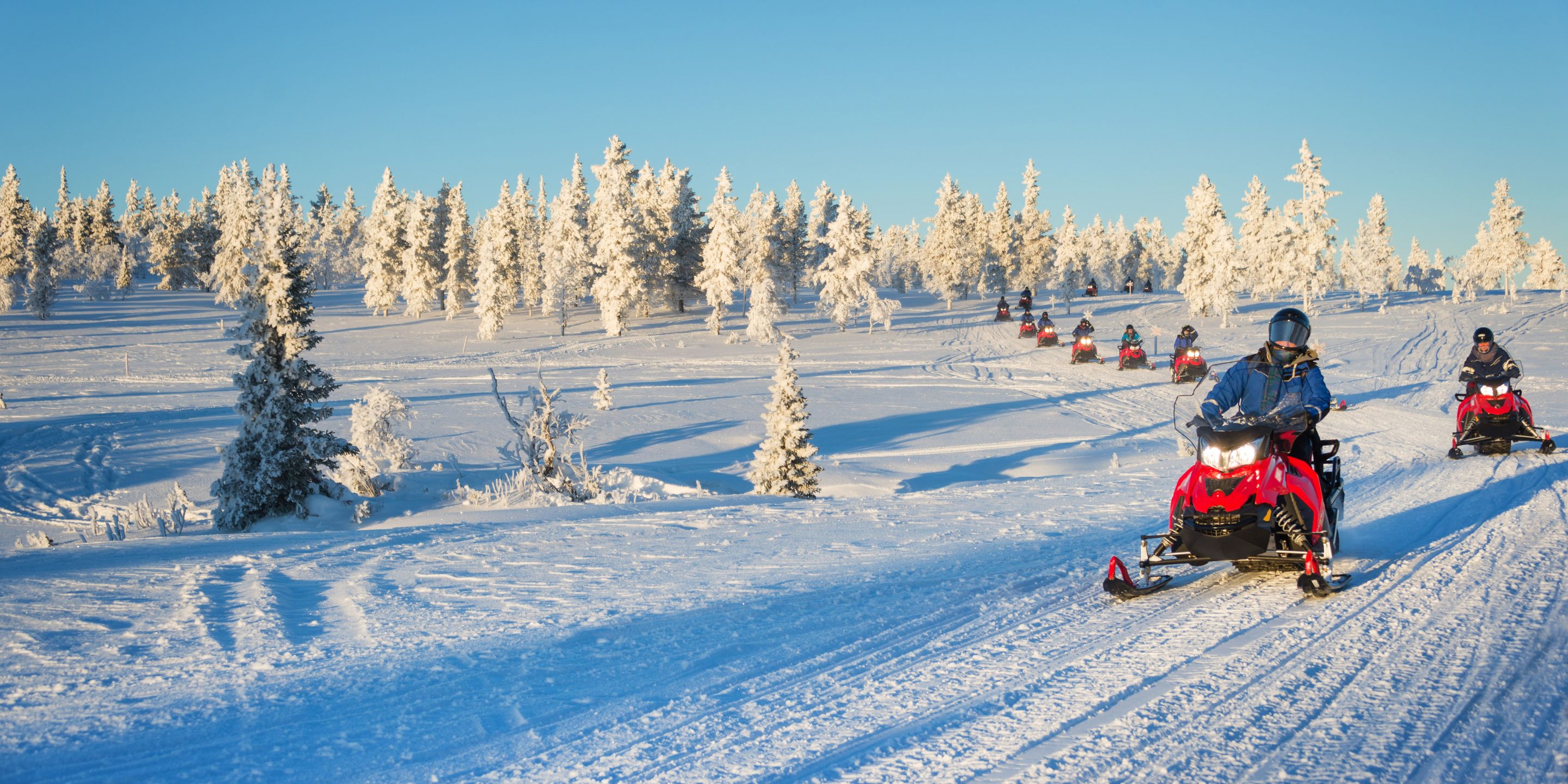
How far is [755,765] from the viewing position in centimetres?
352

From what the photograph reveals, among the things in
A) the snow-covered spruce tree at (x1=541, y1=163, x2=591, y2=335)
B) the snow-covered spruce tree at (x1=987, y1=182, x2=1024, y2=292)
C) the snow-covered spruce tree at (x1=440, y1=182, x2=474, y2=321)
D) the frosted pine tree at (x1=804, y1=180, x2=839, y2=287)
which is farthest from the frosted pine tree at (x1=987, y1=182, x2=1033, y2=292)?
the snow-covered spruce tree at (x1=440, y1=182, x2=474, y2=321)

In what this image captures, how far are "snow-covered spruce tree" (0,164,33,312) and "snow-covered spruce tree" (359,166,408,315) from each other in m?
22.7

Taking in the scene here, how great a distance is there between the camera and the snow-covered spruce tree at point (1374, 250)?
7119 cm

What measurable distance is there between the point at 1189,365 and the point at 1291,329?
23.6 metres

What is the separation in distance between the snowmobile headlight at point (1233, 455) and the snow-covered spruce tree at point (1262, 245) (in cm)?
5617

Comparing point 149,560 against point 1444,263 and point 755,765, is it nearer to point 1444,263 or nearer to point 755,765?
point 755,765

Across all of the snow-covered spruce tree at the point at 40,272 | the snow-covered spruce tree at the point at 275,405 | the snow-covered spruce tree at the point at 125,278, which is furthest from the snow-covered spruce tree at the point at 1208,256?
the snow-covered spruce tree at the point at 125,278

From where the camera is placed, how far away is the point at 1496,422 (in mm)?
12828

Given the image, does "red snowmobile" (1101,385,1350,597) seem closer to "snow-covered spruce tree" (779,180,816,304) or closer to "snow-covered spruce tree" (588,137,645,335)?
"snow-covered spruce tree" (588,137,645,335)

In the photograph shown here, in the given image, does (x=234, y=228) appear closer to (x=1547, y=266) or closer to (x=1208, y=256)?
(x=1208, y=256)

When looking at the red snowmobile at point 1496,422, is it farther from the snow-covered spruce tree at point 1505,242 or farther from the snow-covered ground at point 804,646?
the snow-covered spruce tree at point 1505,242

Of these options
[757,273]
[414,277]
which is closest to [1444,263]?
[757,273]

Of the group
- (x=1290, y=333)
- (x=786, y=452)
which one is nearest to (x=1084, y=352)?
(x=786, y=452)

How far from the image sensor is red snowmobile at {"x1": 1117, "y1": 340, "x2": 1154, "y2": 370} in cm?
3306
